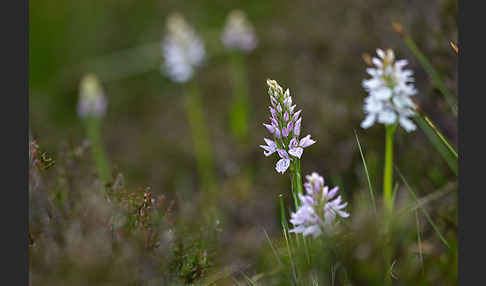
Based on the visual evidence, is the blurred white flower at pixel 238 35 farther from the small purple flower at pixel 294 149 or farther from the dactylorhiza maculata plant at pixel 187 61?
the small purple flower at pixel 294 149

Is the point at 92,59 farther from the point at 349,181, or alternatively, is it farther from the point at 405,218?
the point at 405,218

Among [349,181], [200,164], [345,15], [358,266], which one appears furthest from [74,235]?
[345,15]

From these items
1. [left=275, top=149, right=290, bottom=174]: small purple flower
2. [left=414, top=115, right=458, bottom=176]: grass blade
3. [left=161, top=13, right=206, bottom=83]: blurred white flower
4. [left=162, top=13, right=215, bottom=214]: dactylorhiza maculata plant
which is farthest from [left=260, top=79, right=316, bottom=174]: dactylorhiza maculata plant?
[left=161, top=13, right=206, bottom=83]: blurred white flower

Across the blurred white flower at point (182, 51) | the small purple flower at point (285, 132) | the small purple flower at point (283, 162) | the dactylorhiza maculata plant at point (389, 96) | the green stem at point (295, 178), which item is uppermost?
the blurred white flower at point (182, 51)

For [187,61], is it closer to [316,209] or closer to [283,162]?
[283,162]

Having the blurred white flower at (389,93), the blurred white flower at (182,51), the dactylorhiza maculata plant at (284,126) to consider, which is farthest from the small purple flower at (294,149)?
the blurred white flower at (182,51)

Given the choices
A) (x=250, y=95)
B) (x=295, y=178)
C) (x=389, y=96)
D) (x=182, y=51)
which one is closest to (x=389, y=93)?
(x=389, y=96)
